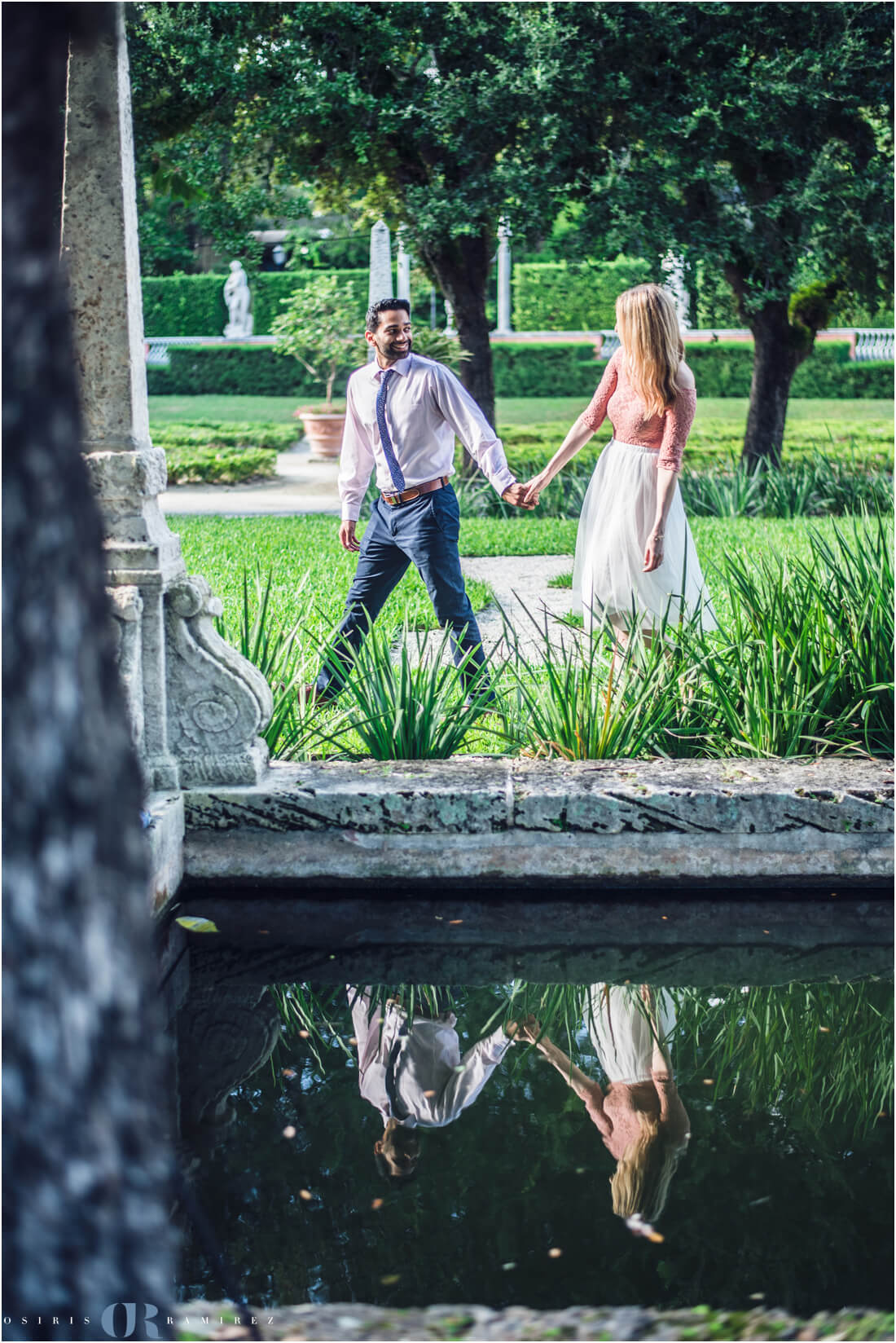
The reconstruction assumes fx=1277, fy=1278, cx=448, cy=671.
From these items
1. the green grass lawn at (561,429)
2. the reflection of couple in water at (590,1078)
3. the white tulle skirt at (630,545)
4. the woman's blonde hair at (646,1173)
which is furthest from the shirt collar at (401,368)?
the green grass lawn at (561,429)

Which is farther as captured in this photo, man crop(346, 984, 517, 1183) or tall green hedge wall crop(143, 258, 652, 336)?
tall green hedge wall crop(143, 258, 652, 336)

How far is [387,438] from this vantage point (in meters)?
5.39

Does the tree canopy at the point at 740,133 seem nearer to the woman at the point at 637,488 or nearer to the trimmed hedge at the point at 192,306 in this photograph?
the woman at the point at 637,488

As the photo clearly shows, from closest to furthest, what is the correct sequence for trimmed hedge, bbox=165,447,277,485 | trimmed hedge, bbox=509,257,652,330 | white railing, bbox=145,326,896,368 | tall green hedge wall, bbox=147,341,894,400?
1. trimmed hedge, bbox=165,447,277,485
2. tall green hedge wall, bbox=147,341,894,400
3. white railing, bbox=145,326,896,368
4. trimmed hedge, bbox=509,257,652,330

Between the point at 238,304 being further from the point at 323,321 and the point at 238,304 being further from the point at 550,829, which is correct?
the point at 550,829

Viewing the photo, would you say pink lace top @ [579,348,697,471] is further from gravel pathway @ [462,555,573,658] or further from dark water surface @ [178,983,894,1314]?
dark water surface @ [178,983,894,1314]

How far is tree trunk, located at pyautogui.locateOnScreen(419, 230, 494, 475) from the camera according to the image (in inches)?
541

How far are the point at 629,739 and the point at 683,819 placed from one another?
0.54 meters

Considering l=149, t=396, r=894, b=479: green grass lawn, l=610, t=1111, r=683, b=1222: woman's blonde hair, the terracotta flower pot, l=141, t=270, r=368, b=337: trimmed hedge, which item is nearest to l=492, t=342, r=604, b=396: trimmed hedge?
l=149, t=396, r=894, b=479: green grass lawn

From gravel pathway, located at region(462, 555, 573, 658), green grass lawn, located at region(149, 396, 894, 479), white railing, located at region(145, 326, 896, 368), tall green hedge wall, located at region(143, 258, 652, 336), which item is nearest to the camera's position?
gravel pathway, located at region(462, 555, 573, 658)

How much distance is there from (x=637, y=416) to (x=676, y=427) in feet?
0.84

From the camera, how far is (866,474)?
14117 mm

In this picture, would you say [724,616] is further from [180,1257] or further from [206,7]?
[206,7]

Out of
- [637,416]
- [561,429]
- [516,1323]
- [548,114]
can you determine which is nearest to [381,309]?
[637,416]
